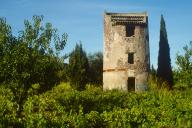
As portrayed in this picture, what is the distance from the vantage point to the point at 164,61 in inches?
1746

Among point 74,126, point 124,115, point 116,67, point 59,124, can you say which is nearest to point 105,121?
point 124,115

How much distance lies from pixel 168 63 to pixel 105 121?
28.1m

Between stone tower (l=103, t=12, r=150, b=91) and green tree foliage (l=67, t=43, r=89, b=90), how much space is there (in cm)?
522

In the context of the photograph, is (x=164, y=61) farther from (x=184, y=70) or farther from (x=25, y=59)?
(x=25, y=59)

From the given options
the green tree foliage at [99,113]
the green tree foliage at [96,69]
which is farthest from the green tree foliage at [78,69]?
the green tree foliage at [99,113]

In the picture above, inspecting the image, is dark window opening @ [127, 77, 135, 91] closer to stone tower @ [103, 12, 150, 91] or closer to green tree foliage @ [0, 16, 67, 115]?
stone tower @ [103, 12, 150, 91]

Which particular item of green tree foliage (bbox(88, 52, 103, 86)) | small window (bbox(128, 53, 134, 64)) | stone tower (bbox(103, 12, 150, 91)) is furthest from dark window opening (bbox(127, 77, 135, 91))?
green tree foliage (bbox(88, 52, 103, 86))

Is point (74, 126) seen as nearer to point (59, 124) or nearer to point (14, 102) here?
point (59, 124)

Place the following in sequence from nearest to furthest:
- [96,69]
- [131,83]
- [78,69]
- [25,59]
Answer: [25,59]
[131,83]
[78,69]
[96,69]

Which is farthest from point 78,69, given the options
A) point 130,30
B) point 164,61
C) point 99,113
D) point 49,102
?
point 99,113

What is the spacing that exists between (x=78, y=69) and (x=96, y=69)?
28.3ft

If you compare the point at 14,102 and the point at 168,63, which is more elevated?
the point at 168,63

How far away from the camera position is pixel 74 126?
15703mm

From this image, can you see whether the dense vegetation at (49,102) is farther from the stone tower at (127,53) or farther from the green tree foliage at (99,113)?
the stone tower at (127,53)
